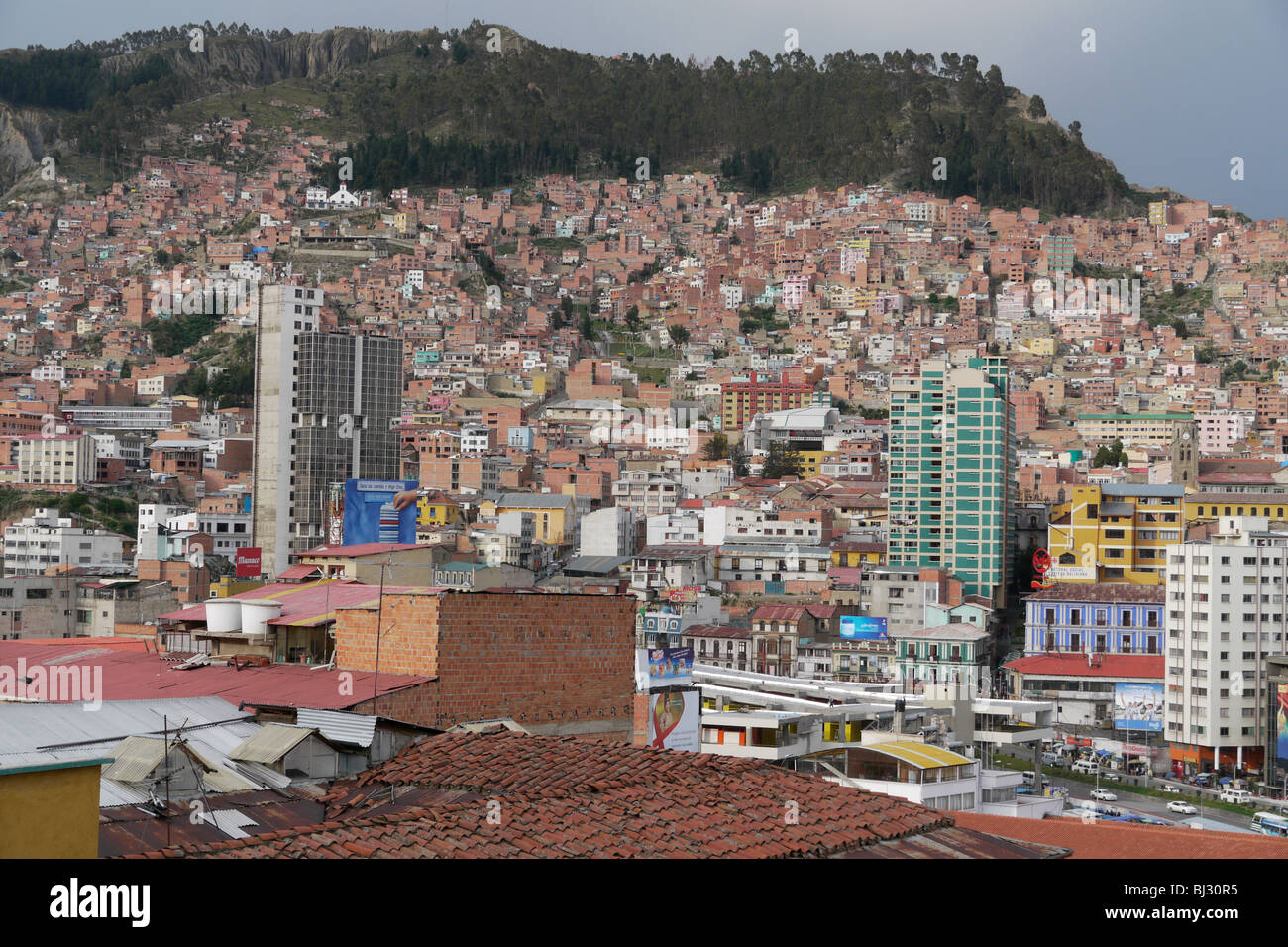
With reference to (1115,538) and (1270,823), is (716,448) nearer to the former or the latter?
(1115,538)

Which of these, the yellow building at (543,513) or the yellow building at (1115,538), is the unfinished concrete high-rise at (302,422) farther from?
the yellow building at (1115,538)

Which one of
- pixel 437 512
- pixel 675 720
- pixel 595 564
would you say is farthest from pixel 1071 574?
pixel 675 720

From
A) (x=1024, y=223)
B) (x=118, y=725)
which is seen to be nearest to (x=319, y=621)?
(x=118, y=725)

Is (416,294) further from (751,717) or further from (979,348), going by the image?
(751,717)

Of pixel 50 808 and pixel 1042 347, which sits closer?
pixel 50 808

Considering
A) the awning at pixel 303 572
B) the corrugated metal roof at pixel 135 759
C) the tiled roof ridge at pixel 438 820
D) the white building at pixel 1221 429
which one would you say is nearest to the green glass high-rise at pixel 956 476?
Result: the white building at pixel 1221 429
